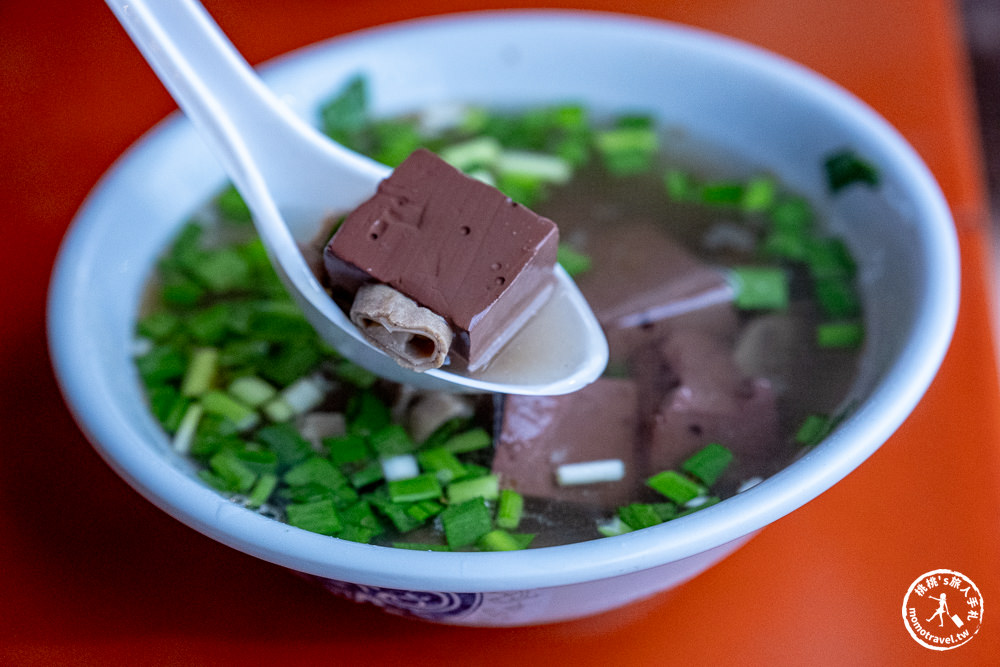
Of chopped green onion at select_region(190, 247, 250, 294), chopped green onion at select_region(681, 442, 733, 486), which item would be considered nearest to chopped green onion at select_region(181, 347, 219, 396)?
chopped green onion at select_region(190, 247, 250, 294)

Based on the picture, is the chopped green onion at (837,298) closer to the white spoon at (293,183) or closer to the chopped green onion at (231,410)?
the white spoon at (293,183)

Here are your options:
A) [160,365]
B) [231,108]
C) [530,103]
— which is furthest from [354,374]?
[530,103]

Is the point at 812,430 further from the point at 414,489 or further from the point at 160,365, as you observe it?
the point at 160,365

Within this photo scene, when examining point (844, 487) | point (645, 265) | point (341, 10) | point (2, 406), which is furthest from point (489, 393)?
point (341, 10)

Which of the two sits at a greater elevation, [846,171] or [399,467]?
[846,171]

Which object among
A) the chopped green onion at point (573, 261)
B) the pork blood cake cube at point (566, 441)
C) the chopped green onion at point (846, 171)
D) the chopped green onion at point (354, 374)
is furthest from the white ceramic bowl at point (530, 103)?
the chopped green onion at point (573, 261)

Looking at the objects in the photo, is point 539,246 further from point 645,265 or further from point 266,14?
point 266,14
